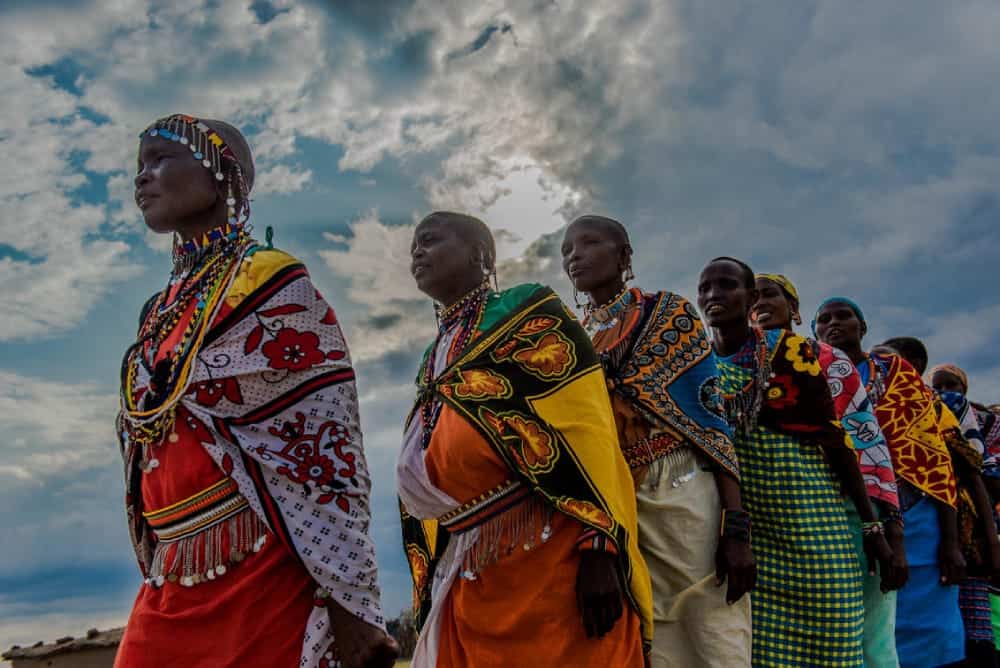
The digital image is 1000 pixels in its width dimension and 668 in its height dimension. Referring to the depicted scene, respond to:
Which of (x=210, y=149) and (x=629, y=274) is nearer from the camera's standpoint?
(x=210, y=149)

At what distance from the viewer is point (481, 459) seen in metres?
3.71

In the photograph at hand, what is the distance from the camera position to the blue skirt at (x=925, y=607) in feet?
21.4

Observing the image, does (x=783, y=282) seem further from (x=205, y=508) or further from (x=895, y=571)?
(x=205, y=508)

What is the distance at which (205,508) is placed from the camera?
283cm

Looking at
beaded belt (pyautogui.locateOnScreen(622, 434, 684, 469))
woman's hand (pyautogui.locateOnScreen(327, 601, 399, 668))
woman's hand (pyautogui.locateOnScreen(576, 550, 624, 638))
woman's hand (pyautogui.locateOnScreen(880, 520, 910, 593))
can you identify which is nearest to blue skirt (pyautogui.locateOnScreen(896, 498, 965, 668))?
woman's hand (pyautogui.locateOnScreen(880, 520, 910, 593))

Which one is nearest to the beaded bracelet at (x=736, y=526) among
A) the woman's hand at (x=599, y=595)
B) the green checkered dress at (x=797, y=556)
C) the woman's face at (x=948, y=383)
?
the green checkered dress at (x=797, y=556)

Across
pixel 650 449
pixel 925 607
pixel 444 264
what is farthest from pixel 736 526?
pixel 925 607

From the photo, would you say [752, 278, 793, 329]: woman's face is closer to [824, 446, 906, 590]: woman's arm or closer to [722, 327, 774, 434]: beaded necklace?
[722, 327, 774, 434]: beaded necklace

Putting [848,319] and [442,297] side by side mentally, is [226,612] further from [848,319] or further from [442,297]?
[848,319]

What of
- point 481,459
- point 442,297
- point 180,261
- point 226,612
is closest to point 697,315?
point 442,297

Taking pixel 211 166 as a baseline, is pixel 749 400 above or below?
below

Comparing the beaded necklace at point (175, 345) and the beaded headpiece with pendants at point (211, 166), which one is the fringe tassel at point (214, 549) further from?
the beaded headpiece with pendants at point (211, 166)

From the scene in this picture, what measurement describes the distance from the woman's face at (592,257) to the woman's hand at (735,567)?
1.39 m

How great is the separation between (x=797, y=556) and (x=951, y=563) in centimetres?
227
